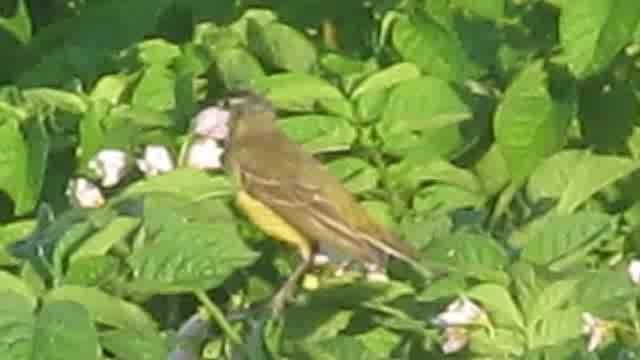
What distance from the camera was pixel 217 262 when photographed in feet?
11.6

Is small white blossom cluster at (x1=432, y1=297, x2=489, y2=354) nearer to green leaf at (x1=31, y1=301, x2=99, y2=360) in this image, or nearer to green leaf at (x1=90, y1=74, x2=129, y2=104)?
green leaf at (x1=31, y1=301, x2=99, y2=360)

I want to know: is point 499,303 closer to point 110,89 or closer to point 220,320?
point 220,320

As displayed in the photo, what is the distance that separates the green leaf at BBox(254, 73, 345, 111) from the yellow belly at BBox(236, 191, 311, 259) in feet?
1.26

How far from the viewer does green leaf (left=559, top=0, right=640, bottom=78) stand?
12.5ft

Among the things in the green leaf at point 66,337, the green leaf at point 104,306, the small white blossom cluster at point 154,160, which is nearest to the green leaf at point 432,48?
the small white blossom cluster at point 154,160

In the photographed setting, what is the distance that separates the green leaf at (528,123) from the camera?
4.52 m

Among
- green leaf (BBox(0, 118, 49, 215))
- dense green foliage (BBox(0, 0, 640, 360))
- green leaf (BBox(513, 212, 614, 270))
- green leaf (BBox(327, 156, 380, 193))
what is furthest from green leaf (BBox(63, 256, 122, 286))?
green leaf (BBox(0, 118, 49, 215))

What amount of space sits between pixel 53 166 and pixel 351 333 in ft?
4.35

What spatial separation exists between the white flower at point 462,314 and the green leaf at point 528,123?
91 centimetres

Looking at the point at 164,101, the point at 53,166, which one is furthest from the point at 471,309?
the point at 53,166

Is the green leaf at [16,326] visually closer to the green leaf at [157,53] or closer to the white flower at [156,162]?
the white flower at [156,162]

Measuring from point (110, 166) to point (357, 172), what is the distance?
0.43 metres

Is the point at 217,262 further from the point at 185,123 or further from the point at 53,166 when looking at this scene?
the point at 53,166

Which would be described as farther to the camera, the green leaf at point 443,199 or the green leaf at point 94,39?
the green leaf at point 94,39
